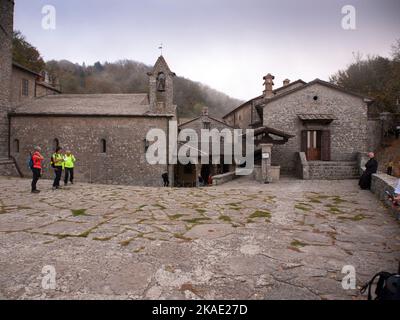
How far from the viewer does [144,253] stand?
3801mm

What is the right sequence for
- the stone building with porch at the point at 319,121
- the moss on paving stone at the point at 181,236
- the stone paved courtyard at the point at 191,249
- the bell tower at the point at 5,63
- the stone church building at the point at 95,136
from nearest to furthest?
the stone paved courtyard at the point at 191,249 → the moss on paving stone at the point at 181,236 → the stone building with porch at the point at 319,121 → the bell tower at the point at 5,63 → the stone church building at the point at 95,136

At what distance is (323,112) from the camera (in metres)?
18.3

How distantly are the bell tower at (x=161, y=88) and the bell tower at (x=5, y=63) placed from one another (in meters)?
11.1

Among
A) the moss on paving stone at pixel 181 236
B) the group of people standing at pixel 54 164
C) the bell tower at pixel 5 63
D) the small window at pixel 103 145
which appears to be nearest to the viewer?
the moss on paving stone at pixel 181 236

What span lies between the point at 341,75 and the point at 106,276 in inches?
1746

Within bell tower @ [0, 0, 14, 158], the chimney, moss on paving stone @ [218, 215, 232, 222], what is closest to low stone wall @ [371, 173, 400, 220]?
moss on paving stone @ [218, 215, 232, 222]

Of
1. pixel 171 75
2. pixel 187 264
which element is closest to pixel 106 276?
pixel 187 264

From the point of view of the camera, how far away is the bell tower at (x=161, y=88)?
66.4 ft

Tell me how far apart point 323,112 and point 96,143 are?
61.1 feet

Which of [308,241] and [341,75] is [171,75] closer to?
[308,241]

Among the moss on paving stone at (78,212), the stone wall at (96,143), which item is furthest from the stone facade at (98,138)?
the moss on paving stone at (78,212)

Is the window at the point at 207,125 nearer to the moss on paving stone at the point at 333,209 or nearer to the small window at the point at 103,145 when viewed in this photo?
the small window at the point at 103,145

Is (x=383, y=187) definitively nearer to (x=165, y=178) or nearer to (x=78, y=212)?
(x=78, y=212)

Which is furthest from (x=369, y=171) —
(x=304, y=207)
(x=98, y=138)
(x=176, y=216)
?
(x=98, y=138)
